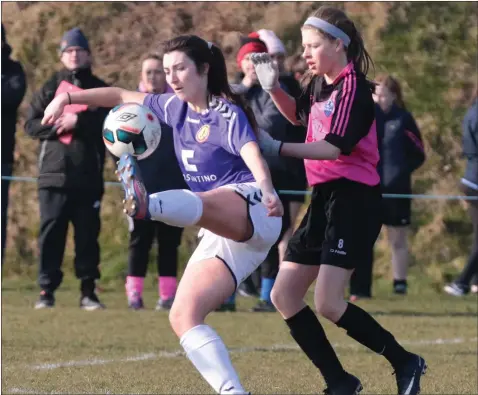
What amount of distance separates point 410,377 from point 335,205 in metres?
0.94

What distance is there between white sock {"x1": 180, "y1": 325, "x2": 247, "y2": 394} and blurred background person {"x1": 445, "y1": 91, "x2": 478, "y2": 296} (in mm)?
7011

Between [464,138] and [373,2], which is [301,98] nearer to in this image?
[464,138]

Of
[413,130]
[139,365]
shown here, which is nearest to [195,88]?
[139,365]

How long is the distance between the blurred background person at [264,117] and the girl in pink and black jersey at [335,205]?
344 centimetres

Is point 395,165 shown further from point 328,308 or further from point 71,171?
point 328,308

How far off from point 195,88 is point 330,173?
82 cm

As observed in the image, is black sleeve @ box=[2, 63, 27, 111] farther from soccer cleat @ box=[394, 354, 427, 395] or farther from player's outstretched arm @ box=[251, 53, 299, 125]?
soccer cleat @ box=[394, 354, 427, 395]

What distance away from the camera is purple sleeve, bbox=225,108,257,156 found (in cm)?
531

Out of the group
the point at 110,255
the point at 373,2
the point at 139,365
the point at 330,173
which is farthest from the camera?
the point at 373,2

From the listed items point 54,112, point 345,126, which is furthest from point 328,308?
point 54,112

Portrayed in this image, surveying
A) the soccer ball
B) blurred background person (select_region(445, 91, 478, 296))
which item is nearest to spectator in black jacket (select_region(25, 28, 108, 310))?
blurred background person (select_region(445, 91, 478, 296))

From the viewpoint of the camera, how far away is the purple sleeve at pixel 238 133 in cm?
531

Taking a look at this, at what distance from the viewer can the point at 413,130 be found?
1155 cm

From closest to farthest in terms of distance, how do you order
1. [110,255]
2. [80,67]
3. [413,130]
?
1. [80,67]
2. [413,130]
3. [110,255]
